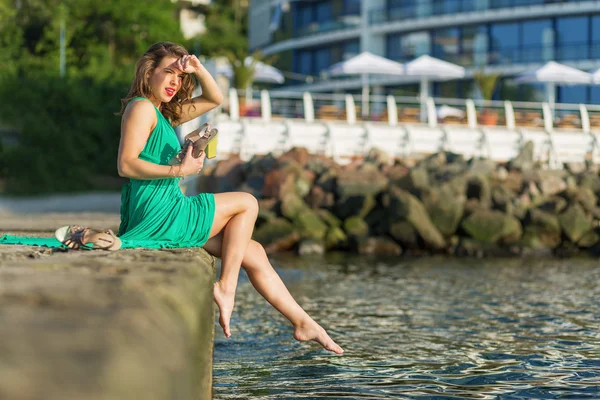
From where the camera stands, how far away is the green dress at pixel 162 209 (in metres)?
4.47

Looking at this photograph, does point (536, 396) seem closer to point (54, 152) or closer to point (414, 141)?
point (414, 141)

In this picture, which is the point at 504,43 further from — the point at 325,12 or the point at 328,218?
the point at 328,218

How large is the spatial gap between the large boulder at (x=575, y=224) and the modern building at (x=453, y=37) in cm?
2052

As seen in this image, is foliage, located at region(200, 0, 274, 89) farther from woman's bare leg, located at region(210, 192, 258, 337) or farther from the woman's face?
woman's bare leg, located at region(210, 192, 258, 337)

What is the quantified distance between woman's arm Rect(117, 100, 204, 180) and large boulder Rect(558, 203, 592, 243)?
54.1ft

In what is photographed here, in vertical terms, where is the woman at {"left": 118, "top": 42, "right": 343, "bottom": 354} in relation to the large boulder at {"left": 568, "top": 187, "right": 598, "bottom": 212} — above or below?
above

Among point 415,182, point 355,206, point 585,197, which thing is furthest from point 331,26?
point 415,182

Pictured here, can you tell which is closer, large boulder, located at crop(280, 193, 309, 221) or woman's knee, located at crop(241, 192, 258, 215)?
woman's knee, located at crop(241, 192, 258, 215)

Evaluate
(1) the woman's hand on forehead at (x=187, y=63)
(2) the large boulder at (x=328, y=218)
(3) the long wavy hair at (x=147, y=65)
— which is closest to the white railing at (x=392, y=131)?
(2) the large boulder at (x=328, y=218)

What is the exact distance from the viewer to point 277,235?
18.9 m

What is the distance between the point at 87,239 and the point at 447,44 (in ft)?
138

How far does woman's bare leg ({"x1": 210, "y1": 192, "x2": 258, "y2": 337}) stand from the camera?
4.66 m

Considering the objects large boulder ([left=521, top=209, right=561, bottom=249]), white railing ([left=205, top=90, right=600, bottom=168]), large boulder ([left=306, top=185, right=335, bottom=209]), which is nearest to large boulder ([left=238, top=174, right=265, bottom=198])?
large boulder ([left=306, top=185, right=335, bottom=209])

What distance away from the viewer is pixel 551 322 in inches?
344
